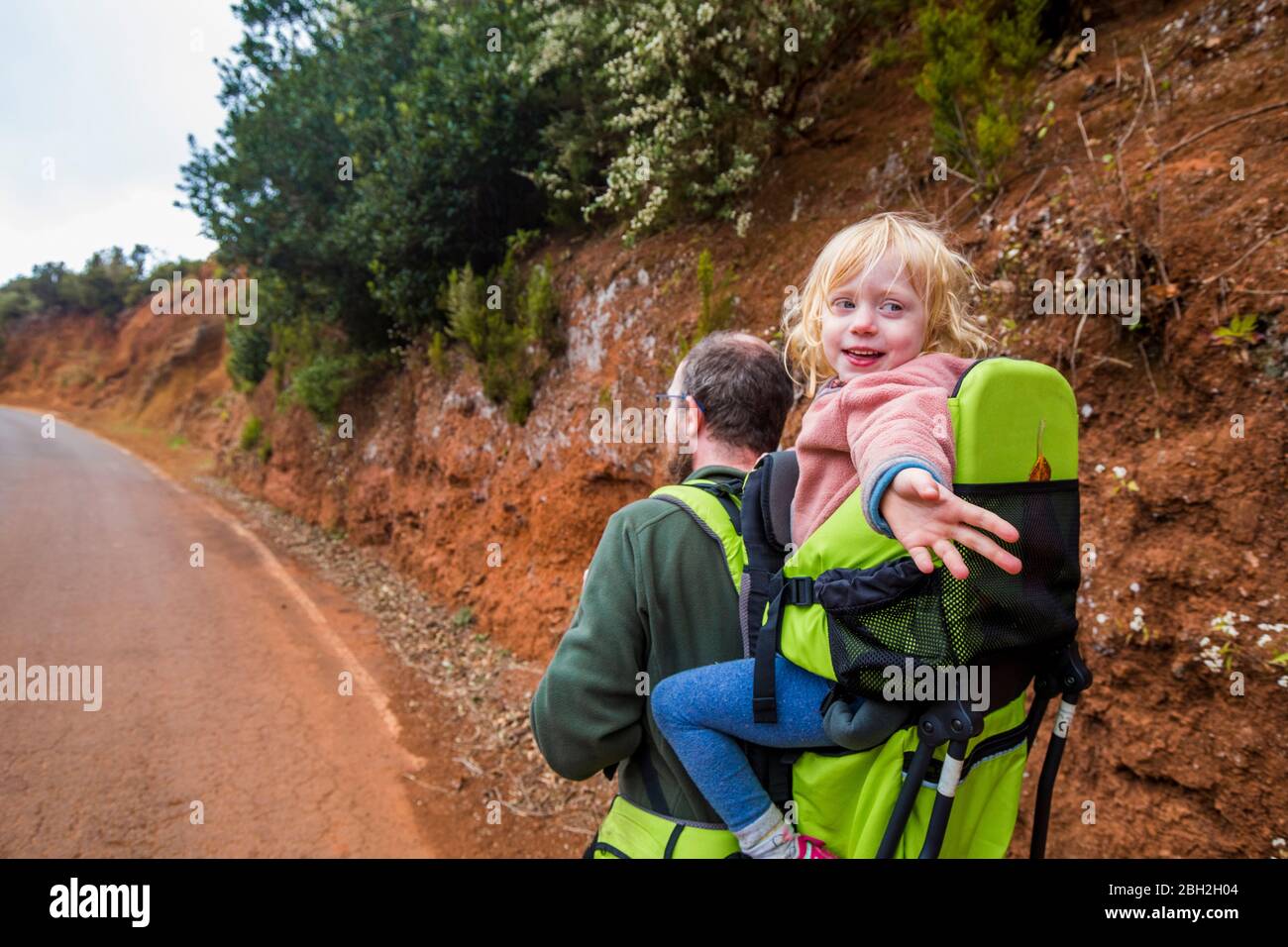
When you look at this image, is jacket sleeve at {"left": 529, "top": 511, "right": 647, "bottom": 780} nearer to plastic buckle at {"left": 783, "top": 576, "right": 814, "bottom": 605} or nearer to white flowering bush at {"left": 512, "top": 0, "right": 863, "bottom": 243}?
plastic buckle at {"left": 783, "top": 576, "right": 814, "bottom": 605}

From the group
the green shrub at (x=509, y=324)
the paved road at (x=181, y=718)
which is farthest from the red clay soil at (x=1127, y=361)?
the paved road at (x=181, y=718)

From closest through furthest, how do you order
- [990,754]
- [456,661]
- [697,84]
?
[990,754], [697,84], [456,661]

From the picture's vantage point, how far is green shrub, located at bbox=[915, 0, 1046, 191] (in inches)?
200

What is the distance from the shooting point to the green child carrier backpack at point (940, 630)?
1426 mm

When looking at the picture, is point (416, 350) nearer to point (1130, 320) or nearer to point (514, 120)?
point (514, 120)

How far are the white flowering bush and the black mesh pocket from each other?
19.0 feet

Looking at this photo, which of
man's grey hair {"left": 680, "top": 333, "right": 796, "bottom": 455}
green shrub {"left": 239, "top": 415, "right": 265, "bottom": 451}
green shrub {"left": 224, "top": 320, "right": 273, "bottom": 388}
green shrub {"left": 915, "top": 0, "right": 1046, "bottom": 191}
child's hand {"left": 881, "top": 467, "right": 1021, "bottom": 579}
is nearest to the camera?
child's hand {"left": 881, "top": 467, "right": 1021, "bottom": 579}

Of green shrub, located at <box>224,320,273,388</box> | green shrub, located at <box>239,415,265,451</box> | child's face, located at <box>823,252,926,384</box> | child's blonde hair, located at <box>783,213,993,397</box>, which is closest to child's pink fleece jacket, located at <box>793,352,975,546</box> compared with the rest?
child's face, located at <box>823,252,926,384</box>

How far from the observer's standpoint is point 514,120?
888 centimetres

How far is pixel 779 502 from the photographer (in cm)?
186

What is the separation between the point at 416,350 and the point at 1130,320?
368 inches

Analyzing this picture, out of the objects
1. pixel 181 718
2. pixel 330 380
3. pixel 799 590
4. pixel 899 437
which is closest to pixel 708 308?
pixel 799 590

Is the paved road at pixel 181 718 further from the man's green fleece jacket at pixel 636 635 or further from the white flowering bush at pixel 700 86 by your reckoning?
the white flowering bush at pixel 700 86

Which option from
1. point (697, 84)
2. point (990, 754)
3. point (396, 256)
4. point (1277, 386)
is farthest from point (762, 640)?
point (396, 256)
